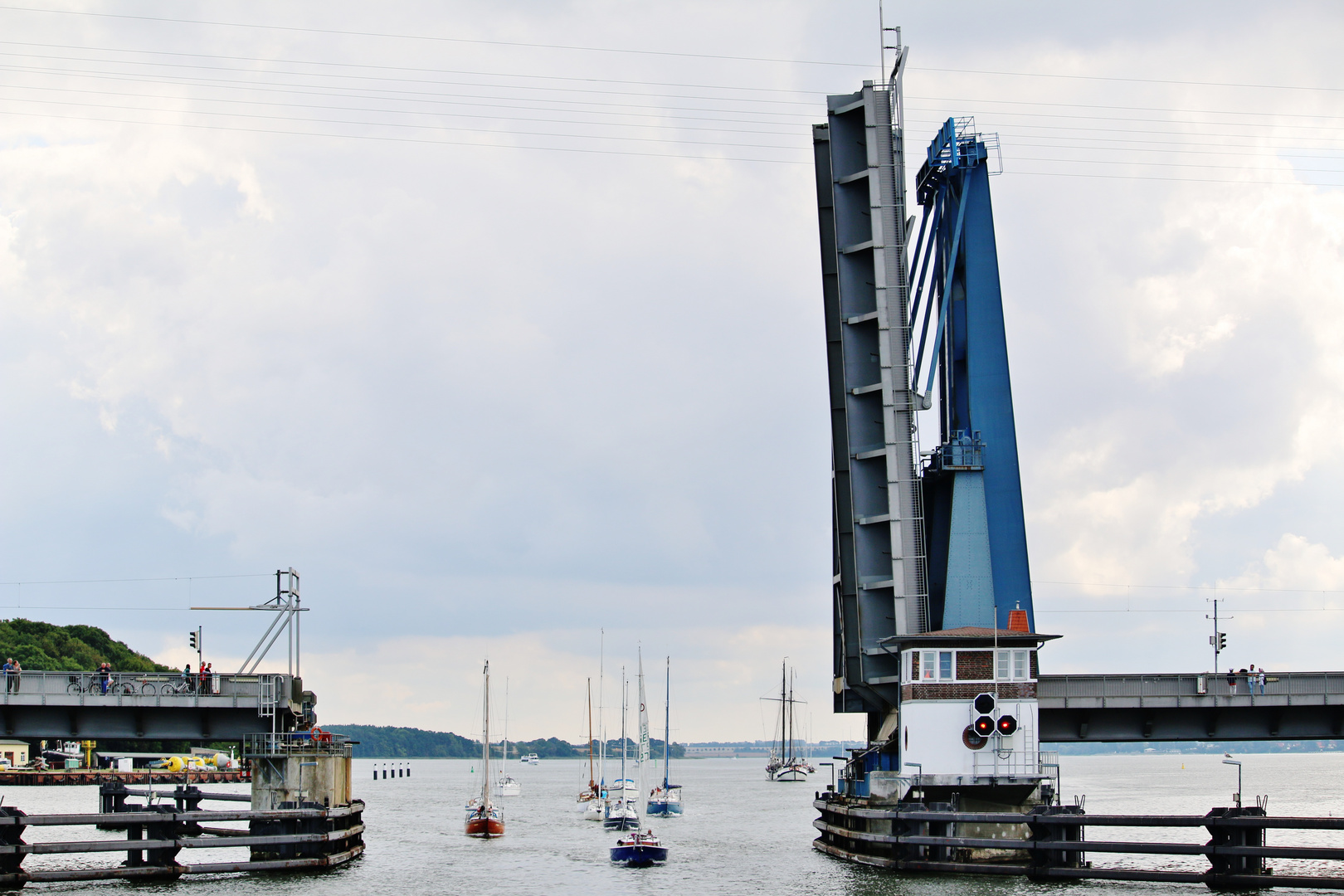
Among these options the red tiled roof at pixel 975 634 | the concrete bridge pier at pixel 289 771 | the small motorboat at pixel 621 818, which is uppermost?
the red tiled roof at pixel 975 634

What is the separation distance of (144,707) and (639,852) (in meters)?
19.1

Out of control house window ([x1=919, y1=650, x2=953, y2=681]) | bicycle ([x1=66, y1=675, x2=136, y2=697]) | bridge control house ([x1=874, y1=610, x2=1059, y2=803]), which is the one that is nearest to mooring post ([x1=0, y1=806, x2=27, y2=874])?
bicycle ([x1=66, y1=675, x2=136, y2=697])

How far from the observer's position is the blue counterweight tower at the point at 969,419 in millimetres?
52594

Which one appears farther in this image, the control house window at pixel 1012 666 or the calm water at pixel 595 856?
the control house window at pixel 1012 666

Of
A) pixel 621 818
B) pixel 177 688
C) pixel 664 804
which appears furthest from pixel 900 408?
pixel 664 804

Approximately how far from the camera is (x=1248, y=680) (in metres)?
50.4

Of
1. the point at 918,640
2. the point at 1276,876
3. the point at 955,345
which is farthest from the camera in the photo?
the point at 955,345

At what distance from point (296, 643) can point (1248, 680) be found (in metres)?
34.4

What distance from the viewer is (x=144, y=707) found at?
157 ft

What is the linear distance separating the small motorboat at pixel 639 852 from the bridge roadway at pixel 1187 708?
15.5 meters

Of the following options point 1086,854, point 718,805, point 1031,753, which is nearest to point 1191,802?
point 718,805

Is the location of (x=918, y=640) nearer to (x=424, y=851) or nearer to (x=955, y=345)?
(x=955, y=345)

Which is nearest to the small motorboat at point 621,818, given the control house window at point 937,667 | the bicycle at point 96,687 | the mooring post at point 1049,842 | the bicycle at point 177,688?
the control house window at point 937,667

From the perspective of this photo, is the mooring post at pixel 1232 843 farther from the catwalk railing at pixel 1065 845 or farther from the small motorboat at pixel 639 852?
the small motorboat at pixel 639 852
